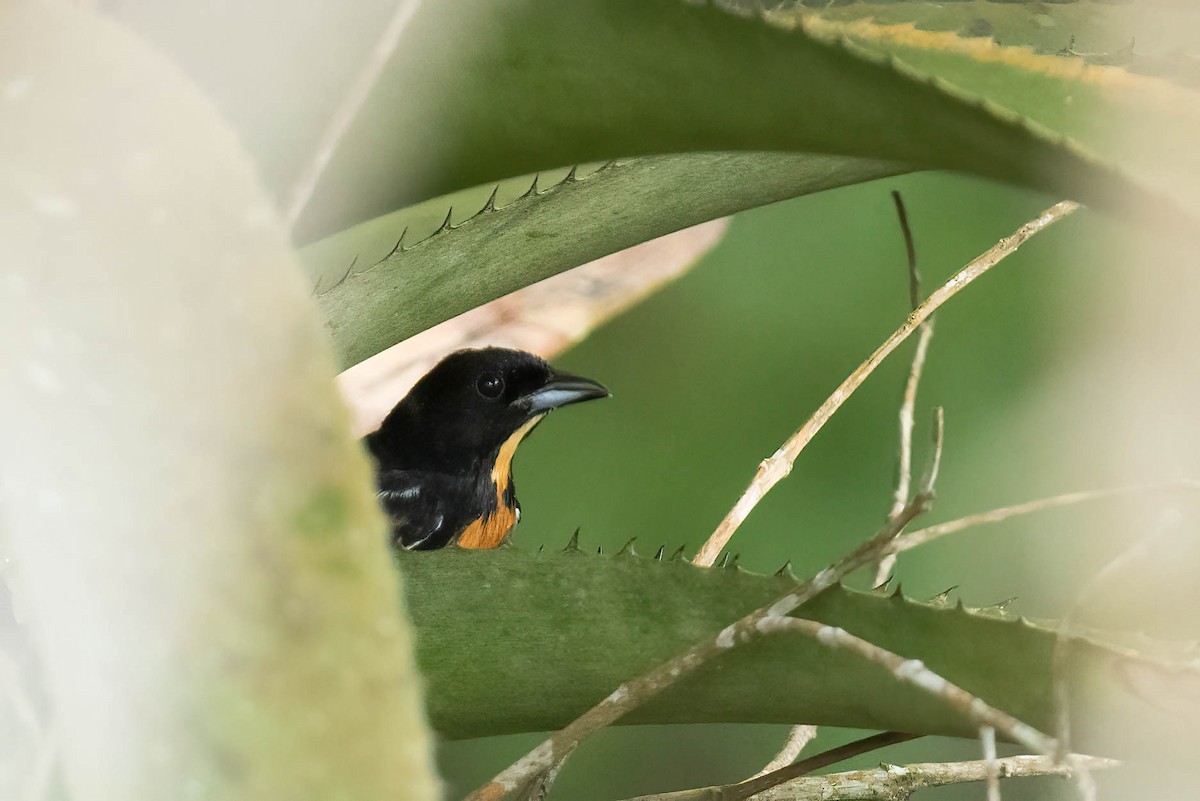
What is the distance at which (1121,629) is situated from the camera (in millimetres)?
389

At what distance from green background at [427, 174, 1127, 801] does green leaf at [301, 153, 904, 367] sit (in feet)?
1.06

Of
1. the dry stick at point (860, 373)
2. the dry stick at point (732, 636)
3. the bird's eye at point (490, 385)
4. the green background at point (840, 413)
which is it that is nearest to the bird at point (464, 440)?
the bird's eye at point (490, 385)

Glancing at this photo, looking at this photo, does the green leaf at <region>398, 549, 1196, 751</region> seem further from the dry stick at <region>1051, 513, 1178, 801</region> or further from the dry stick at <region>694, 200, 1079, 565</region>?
the dry stick at <region>694, 200, 1079, 565</region>

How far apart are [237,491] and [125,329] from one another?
27 mm

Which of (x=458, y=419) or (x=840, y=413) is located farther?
(x=458, y=419)

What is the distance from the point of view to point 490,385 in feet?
4.06

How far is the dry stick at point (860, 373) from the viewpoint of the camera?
50cm

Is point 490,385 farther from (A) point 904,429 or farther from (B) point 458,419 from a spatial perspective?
(A) point 904,429

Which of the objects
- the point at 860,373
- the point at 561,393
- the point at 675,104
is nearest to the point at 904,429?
the point at 860,373

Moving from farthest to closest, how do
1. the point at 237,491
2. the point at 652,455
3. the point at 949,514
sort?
the point at 652,455
the point at 949,514
the point at 237,491

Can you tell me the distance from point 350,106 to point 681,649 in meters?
0.18

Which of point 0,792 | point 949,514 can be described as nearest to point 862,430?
point 949,514

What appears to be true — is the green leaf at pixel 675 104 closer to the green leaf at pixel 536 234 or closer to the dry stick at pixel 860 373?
the green leaf at pixel 536 234

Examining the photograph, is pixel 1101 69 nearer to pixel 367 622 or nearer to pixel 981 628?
pixel 981 628
